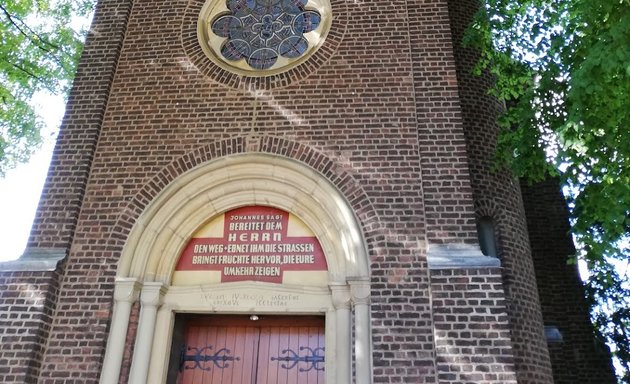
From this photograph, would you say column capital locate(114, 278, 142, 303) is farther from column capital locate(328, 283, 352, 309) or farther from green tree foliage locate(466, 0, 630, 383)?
green tree foliage locate(466, 0, 630, 383)

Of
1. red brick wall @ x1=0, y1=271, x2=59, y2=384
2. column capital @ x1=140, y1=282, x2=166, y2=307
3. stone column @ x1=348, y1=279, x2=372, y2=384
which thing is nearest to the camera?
stone column @ x1=348, y1=279, x2=372, y2=384

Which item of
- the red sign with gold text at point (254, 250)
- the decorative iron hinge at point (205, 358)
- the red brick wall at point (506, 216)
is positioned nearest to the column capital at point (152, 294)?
the red sign with gold text at point (254, 250)

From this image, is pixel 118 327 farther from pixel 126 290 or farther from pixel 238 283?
pixel 238 283

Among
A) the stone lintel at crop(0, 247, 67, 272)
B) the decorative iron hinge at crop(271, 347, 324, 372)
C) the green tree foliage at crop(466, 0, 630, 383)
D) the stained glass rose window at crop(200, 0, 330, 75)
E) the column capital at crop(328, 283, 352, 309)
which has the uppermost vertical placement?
the stained glass rose window at crop(200, 0, 330, 75)

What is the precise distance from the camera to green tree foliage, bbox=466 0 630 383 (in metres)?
6.25

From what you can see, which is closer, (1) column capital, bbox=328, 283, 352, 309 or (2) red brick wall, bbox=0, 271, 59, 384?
(2) red brick wall, bbox=0, 271, 59, 384

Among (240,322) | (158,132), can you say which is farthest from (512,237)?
(158,132)

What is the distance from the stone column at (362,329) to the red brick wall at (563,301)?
18.1ft

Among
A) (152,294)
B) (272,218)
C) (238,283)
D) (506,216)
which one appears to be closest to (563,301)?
(506,216)

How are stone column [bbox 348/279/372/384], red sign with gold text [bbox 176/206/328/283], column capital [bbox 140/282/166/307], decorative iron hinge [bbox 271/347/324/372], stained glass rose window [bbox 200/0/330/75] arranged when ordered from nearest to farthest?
stone column [bbox 348/279/372/384] → decorative iron hinge [bbox 271/347/324/372] → column capital [bbox 140/282/166/307] → red sign with gold text [bbox 176/206/328/283] → stained glass rose window [bbox 200/0/330/75]

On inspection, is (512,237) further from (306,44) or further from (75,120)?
(75,120)

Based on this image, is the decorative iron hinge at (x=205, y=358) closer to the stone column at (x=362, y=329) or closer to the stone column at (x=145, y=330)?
the stone column at (x=145, y=330)

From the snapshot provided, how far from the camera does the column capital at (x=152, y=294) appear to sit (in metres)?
6.79

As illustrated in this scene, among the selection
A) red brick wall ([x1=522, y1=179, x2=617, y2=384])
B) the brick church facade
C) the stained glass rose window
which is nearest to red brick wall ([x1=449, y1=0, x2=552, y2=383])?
the brick church facade
